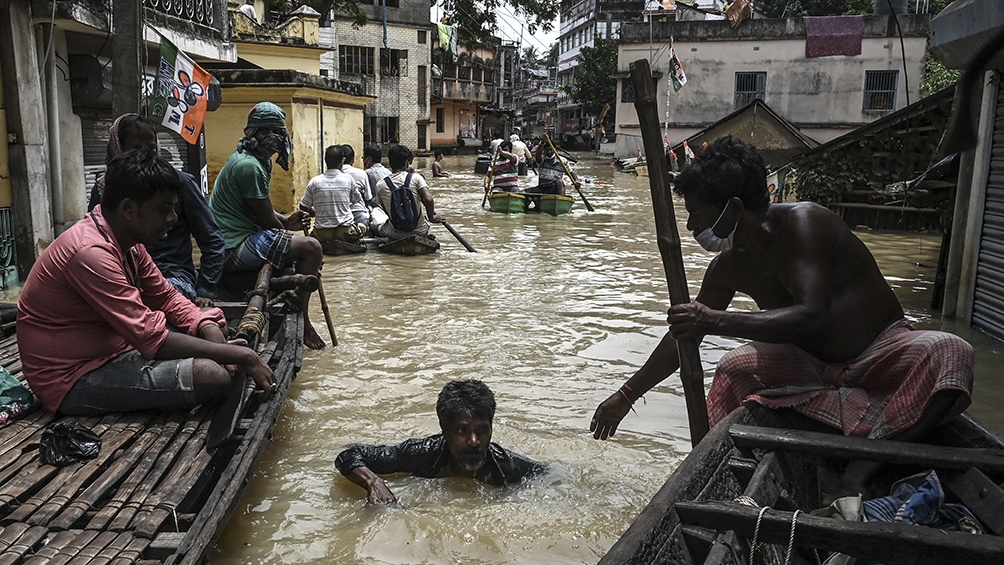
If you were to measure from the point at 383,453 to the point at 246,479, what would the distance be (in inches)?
36.6

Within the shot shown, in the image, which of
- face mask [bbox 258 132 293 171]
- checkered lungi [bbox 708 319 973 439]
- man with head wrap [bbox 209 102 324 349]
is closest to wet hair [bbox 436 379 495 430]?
checkered lungi [bbox 708 319 973 439]

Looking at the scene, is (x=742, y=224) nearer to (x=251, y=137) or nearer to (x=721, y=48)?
(x=251, y=137)

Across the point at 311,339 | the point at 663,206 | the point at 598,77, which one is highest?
the point at 598,77

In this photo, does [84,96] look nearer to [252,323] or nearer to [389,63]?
[252,323]

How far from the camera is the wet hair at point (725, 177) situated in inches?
125

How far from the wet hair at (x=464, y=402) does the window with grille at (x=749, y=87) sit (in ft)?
94.7

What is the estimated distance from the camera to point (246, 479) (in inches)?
135

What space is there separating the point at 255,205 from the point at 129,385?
8.14 feet

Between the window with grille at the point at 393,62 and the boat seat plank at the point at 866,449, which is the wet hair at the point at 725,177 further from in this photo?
the window with grille at the point at 393,62

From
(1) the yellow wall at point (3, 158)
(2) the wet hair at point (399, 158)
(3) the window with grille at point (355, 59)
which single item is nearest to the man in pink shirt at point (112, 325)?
(1) the yellow wall at point (3, 158)

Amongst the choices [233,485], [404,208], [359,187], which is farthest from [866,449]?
[359,187]

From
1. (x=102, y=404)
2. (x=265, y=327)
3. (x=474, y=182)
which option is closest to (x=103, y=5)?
(x=265, y=327)

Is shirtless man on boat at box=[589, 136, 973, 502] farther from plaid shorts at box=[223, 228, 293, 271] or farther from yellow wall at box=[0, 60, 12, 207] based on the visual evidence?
yellow wall at box=[0, 60, 12, 207]

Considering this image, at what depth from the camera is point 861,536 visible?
2.36 metres
